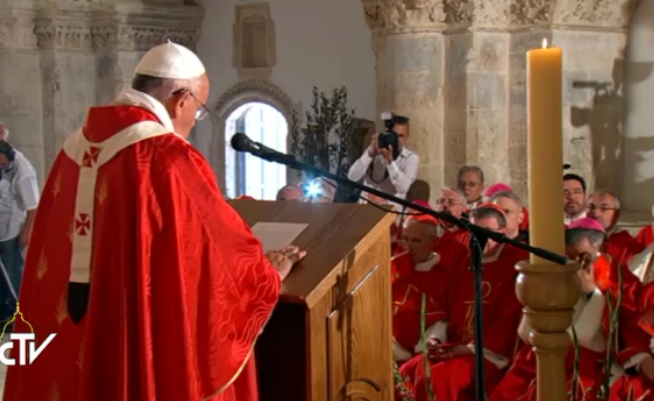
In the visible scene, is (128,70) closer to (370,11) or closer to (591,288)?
(370,11)

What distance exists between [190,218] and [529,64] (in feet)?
3.94

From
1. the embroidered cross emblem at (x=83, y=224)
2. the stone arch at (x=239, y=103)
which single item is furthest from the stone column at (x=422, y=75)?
the embroidered cross emblem at (x=83, y=224)

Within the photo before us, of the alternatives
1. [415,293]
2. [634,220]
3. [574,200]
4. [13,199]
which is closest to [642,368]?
[415,293]

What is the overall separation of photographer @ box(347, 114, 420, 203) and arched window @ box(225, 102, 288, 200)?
13.4 feet

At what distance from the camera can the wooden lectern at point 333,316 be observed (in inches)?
113

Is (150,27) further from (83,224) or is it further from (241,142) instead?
(241,142)

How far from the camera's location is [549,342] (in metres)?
1.94

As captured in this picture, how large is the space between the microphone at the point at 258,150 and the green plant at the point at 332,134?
8.27 metres

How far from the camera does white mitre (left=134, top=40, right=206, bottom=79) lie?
120 inches

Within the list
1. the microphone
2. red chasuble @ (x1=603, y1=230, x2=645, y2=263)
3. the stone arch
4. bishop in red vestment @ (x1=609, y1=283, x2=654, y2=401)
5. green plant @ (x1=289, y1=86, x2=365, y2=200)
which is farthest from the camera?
the stone arch

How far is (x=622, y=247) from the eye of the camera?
602 centimetres

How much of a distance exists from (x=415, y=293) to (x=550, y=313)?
10.7 feet

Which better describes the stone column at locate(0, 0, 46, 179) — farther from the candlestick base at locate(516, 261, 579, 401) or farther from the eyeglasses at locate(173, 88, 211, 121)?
the candlestick base at locate(516, 261, 579, 401)

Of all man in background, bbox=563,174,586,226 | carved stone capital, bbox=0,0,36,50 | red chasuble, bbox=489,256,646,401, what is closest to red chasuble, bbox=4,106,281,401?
red chasuble, bbox=489,256,646,401
